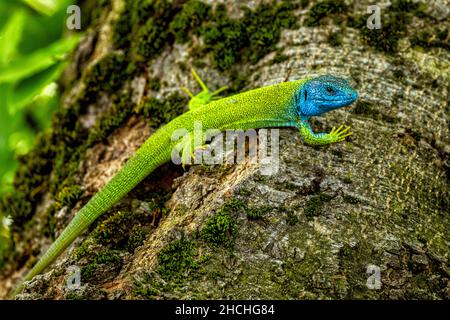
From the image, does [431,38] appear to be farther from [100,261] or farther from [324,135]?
[100,261]

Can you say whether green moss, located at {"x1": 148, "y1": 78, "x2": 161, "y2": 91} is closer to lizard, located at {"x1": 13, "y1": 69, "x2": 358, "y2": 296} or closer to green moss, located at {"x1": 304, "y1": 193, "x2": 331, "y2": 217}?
lizard, located at {"x1": 13, "y1": 69, "x2": 358, "y2": 296}

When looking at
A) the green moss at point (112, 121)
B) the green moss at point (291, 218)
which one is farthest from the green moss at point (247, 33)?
the green moss at point (291, 218)

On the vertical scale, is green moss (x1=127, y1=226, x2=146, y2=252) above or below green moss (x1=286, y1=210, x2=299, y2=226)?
below

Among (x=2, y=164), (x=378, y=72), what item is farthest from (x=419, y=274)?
(x=2, y=164)

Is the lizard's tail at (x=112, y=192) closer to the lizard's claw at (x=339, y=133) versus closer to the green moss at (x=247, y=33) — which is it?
the green moss at (x=247, y=33)

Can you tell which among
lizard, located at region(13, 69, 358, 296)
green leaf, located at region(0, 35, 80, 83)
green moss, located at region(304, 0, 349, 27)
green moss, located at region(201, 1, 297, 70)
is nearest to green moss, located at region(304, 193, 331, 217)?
lizard, located at region(13, 69, 358, 296)

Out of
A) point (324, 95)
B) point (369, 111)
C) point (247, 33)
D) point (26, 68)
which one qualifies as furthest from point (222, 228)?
point (26, 68)
